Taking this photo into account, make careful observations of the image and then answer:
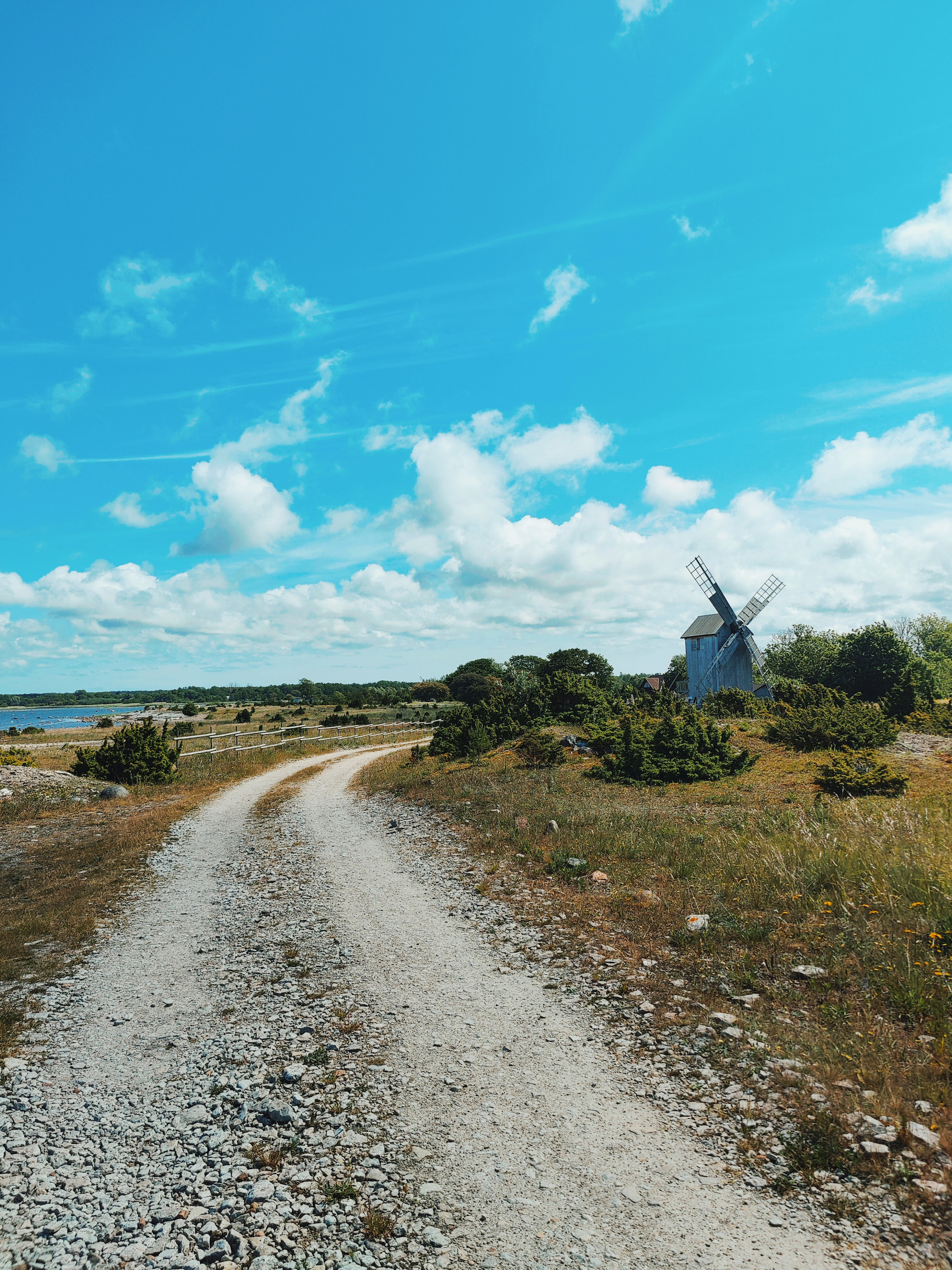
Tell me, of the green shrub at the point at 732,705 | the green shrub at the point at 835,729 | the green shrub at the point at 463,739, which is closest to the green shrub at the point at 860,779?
the green shrub at the point at 835,729

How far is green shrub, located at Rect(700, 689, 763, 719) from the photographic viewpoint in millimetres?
34250

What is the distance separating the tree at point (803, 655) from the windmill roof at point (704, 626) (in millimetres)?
9096

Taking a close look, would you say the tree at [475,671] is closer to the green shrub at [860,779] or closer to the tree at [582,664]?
the tree at [582,664]

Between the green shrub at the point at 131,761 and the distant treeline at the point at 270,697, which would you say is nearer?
the green shrub at the point at 131,761

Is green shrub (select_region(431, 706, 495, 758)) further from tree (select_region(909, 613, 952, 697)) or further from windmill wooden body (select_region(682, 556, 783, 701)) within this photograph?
tree (select_region(909, 613, 952, 697))

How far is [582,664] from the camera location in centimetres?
4919

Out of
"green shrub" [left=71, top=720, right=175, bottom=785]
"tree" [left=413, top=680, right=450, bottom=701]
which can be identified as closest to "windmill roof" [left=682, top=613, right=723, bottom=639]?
"green shrub" [left=71, top=720, right=175, bottom=785]

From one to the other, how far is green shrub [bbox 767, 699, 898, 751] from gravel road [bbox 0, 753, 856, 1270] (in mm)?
18921

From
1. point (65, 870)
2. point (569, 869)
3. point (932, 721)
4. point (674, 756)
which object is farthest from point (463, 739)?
point (932, 721)

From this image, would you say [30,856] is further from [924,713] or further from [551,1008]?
[924,713]

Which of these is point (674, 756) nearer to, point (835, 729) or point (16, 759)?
point (835, 729)

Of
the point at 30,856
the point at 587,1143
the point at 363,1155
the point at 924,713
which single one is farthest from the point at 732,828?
the point at 924,713

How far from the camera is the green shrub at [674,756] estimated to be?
67.5 feet

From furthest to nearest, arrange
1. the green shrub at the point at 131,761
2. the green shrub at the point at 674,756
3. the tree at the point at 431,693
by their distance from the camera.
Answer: the tree at the point at 431,693
the green shrub at the point at 131,761
the green shrub at the point at 674,756
